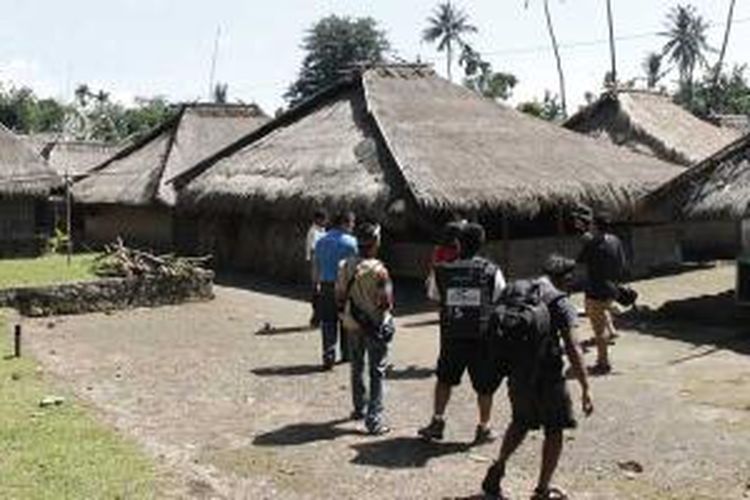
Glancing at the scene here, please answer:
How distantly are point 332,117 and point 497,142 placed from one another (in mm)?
3806

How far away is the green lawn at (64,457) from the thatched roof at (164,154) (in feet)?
62.9

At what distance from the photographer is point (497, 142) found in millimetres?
24484

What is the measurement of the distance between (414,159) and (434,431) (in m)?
12.3

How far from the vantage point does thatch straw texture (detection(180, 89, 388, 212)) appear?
74.1 ft

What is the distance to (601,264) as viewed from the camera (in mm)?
13477

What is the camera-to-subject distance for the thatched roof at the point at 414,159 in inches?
859

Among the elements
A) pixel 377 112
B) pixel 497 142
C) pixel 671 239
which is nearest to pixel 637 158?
pixel 671 239

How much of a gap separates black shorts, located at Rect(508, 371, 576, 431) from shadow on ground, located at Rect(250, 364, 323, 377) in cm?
596

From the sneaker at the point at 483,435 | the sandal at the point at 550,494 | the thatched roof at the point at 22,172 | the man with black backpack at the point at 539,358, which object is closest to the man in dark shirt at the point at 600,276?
the sneaker at the point at 483,435

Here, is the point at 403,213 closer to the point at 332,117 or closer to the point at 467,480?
the point at 332,117

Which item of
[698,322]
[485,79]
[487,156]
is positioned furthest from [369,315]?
[485,79]

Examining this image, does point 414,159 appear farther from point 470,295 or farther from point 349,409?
point 470,295

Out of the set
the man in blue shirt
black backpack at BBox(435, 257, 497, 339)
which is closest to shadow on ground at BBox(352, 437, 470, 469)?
black backpack at BBox(435, 257, 497, 339)

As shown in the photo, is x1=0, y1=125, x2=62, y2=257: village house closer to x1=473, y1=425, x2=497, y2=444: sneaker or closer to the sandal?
x1=473, y1=425, x2=497, y2=444: sneaker
